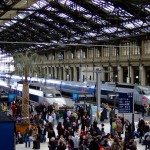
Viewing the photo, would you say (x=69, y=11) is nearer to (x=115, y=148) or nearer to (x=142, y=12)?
(x=142, y=12)

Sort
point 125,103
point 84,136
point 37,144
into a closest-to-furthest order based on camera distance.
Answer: point 84,136 < point 37,144 < point 125,103

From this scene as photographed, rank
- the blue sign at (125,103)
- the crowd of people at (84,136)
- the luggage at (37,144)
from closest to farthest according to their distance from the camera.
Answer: the crowd of people at (84,136) < the luggage at (37,144) < the blue sign at (125,103)

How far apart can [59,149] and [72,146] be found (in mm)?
1755

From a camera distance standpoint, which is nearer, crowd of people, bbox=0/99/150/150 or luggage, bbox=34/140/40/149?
crowd of people, bbox=0/99/150/150

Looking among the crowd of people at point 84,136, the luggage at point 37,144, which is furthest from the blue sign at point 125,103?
the luggage at point 37,144

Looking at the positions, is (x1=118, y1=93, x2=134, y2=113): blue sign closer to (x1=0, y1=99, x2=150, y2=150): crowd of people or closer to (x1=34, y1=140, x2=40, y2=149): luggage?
(x1=0, y1=99, x2=150, y2=150): crowd of people

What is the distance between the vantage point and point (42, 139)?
21.4 m

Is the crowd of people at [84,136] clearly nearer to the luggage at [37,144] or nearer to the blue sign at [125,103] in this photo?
the luggage at [37,144]

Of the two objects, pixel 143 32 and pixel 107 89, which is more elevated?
pixel 143 32

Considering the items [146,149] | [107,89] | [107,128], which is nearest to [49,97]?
[107,89]

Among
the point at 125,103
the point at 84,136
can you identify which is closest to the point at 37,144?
the point at 84,136

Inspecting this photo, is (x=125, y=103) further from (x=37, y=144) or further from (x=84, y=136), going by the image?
(x=37, y=144)

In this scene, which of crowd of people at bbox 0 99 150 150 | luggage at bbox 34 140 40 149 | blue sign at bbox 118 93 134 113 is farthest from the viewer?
blue sign at bbox 118 93 134 113

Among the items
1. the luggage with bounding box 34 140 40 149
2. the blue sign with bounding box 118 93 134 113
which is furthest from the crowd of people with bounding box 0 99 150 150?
the blue sign with bounding box 118 93 134 113
